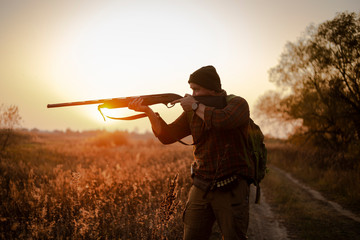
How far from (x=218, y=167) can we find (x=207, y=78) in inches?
43.3

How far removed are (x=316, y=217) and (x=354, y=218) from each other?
109 centimetres

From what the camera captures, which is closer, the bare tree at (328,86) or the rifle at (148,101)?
the rifle at (148,101)

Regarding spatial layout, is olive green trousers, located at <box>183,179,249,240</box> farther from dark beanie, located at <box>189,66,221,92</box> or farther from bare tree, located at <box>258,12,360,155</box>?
bare tree, located at <box>258,12,360,155</box>

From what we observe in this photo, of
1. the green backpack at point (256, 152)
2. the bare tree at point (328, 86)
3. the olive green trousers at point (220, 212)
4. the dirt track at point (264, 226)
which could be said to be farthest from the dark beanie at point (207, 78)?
the bare tree at point (328, 86)

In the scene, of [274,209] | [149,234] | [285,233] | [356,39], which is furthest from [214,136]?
[356,39]

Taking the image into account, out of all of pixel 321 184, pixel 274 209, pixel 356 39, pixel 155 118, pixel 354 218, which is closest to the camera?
pixel 155 118

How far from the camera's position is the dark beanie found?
2.99 metres

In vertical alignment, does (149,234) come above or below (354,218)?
above

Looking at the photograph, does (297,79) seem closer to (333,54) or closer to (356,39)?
(333,54)

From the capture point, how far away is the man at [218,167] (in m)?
2.57

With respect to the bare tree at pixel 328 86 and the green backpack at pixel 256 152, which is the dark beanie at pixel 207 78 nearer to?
the green backpack at pixel 256 152

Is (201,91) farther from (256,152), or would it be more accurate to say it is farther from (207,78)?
(256,152)

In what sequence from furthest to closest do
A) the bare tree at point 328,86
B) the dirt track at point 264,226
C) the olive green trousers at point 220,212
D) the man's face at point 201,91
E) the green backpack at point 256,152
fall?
the bare tree at point 328,86 < the dirt track at point 264,226 < the man's face at point 201,91 < the green backpack at point 256,152 < the olive green trousers at point 220,212

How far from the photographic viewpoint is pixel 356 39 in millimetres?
13359
